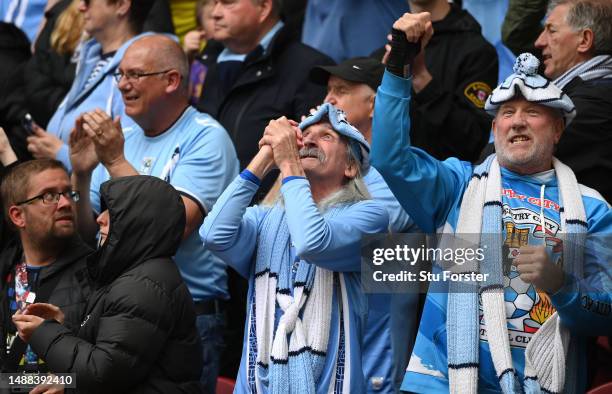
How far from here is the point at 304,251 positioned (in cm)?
498

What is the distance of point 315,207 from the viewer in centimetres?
508

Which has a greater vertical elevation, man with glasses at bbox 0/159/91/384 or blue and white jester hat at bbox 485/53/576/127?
blue and white jester hat at bbox 485/53/576/127

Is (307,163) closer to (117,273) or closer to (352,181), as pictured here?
(352,181)

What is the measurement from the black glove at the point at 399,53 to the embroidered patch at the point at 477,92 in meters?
1.67

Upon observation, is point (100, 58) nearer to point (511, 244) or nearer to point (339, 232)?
point (339, 232)

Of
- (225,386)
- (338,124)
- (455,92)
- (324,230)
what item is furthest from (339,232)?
(455,92)

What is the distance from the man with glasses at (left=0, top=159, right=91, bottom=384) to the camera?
553 centimetres

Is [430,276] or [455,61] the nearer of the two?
[430,276]

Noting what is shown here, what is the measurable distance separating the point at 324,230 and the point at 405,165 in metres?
0.43

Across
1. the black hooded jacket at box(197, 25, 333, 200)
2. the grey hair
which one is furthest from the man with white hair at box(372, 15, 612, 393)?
the black hooded jacket at box(197, 25, 333, 200)

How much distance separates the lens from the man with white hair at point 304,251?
500 centimetres

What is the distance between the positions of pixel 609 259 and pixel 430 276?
0.74 metres

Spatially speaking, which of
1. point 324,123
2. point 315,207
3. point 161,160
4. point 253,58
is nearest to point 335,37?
point 253,58

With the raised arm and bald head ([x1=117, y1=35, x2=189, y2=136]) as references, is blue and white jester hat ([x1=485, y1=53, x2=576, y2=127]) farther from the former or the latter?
bald head ([x1=117, y1=35, x2=189, y2=136])
